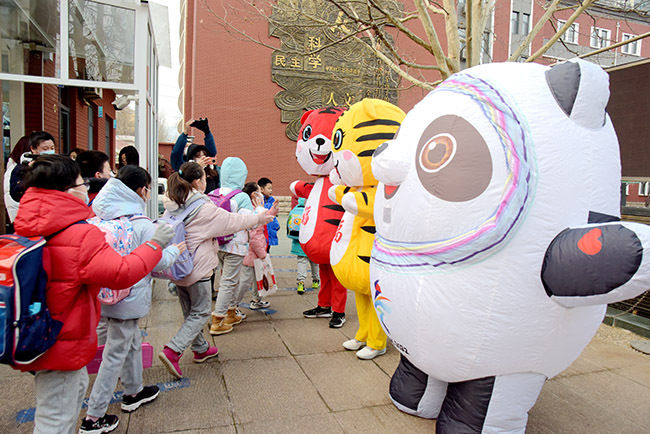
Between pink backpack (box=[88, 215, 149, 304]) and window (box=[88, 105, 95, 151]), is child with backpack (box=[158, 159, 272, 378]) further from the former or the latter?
window (box=[88, 105, 95, 151])

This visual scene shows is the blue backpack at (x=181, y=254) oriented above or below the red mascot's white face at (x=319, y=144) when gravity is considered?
below

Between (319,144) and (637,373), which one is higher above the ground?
(319,144)

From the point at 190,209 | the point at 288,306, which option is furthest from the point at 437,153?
the point at 288,306

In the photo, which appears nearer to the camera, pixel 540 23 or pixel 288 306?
pixel 540 23

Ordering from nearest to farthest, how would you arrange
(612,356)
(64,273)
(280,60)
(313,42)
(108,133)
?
1. (64,273)
2. (612,356)
3. (313,42)
4. (280,60)
5. (108,133)

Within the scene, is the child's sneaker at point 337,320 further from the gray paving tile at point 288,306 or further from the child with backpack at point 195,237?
the child with backpack at point 195,237

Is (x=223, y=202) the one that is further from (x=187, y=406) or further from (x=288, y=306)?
(x=187, y=406)

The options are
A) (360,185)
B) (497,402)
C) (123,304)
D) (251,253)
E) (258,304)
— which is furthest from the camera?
(258,304)

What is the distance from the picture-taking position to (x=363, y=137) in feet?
12.9

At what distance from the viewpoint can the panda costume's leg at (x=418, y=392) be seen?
9.67ft

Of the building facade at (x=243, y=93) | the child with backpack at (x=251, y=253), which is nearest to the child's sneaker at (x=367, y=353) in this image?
the child with backpack at (x=251, y=253)

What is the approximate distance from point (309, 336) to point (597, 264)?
124 inches

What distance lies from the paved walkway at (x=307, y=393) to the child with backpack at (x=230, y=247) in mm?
240

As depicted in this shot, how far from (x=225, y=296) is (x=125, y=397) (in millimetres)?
1575
